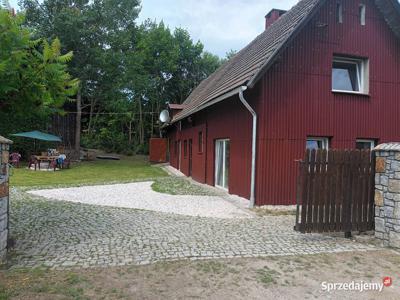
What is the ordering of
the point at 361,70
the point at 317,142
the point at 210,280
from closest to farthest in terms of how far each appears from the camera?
the point at 210,280, the point at 317,142, the point at 361,70

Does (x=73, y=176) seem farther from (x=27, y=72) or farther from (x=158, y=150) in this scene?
(x=27, y=72)

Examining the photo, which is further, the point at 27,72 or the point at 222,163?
the point at 222,163

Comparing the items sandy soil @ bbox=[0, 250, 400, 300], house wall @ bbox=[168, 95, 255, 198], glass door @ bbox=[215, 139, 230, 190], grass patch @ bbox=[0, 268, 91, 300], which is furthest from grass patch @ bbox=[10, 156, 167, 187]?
sandy soil @ bbox=[0, 250, 400, 300]

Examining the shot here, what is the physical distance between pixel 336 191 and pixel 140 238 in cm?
371

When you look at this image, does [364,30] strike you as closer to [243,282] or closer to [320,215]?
[320,215]

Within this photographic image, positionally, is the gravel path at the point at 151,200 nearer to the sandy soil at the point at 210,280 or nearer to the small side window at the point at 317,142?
the small side window at the point at 317,142

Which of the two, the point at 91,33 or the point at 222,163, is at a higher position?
the point at 91,33

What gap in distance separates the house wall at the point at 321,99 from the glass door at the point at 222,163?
2897 mm

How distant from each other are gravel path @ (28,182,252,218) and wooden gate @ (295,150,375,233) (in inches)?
89.1

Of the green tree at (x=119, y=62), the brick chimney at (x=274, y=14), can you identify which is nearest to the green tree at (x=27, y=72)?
the brick chimney at (x=274, y=14)

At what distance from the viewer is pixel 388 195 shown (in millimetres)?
5996

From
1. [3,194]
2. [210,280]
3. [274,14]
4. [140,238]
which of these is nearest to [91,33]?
[274,14]

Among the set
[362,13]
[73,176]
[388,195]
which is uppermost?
[362,13]

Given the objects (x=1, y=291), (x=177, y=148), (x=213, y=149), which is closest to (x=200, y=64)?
(x=177, y=148)
